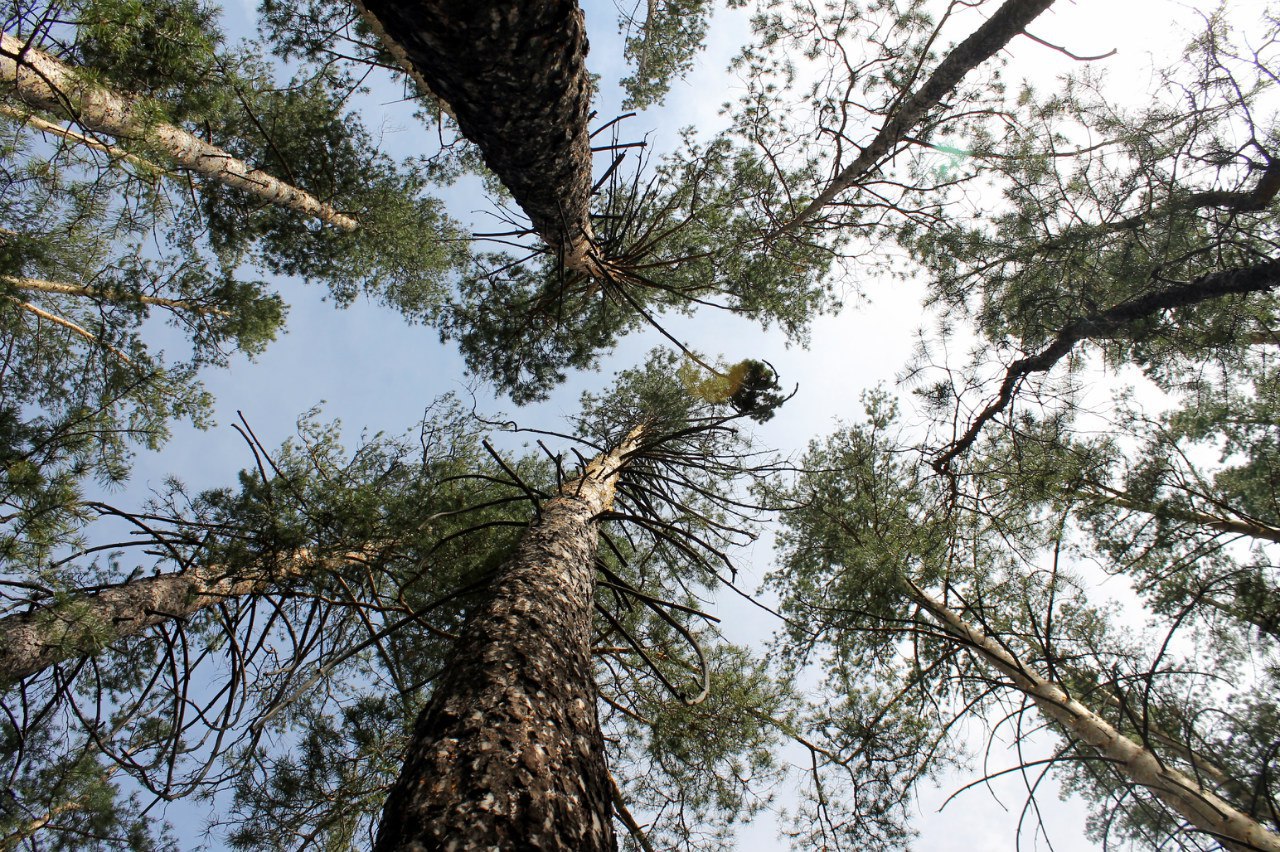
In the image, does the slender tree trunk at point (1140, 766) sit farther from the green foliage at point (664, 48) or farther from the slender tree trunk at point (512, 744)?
the green foliage at point (664, 48)

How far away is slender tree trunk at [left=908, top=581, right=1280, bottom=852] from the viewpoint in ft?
11.8

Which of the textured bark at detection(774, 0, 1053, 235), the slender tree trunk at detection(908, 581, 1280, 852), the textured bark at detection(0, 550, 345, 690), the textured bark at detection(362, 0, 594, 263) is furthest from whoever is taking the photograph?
the textured bark at detection(774, 0, 1053, 235)

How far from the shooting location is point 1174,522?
17.7 ft

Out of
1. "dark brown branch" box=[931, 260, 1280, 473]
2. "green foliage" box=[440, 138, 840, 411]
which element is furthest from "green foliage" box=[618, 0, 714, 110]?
"dark brown branch" box=[931, 260, 1280, 473]

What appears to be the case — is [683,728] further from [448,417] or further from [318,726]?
[448,417]

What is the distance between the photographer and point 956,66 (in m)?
4.86

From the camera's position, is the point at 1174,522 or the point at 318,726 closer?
the point at 318,726

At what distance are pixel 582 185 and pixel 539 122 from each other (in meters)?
0.93

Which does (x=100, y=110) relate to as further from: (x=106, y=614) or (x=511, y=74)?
(x=511, y=74)

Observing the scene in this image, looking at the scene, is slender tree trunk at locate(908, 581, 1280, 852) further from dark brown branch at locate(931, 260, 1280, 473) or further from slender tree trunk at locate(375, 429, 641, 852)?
slender tree trunk at locate(375, 429, 641, 852)

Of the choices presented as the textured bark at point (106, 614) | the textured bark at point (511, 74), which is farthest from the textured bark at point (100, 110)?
the textured bark at point (106, 614)

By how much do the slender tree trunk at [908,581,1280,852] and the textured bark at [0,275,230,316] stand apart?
7.86 metres

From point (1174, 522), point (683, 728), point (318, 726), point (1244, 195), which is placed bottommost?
point (318, 726)

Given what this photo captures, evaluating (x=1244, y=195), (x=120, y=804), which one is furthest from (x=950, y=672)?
(x=120, y=804)
